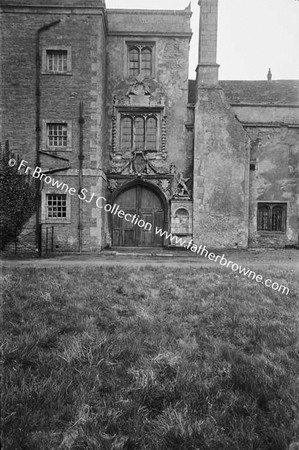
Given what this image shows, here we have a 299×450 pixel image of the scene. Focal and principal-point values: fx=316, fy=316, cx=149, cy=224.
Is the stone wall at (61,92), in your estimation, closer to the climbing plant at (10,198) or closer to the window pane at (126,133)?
the window pane at (126,133)

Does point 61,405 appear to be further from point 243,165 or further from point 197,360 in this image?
point 243,165

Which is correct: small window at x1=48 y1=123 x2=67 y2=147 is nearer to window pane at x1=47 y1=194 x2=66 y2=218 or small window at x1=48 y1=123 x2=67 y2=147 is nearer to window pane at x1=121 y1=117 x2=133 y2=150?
window pane at x1=47 y1=194 x2=66 y2=218

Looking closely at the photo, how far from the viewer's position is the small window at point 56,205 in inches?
565

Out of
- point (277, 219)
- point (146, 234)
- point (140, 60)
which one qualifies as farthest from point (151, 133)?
point (277, 219)

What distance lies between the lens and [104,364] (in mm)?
3260

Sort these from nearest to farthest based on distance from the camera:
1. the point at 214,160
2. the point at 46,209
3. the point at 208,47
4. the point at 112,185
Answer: the point at 46,209
the point at 214,160
the point at 208,47
the point at 112,185

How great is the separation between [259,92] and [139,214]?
1010cm

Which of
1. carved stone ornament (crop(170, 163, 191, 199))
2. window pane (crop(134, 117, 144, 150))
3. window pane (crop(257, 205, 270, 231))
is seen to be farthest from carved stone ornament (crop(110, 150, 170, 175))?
window pane (crop(257, 205, 270, 231))

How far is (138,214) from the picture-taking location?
1662 centimetres

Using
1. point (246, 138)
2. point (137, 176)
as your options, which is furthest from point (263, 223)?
point (137, 176)

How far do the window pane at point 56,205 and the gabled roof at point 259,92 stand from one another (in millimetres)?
8888

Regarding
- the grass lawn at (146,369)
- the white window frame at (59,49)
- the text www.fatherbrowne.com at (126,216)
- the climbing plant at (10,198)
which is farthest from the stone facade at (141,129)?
the grass lawn at (146,369)

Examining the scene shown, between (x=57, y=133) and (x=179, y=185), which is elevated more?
(x=57, y=133)

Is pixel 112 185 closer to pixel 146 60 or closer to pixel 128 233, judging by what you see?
pixel 128 233
